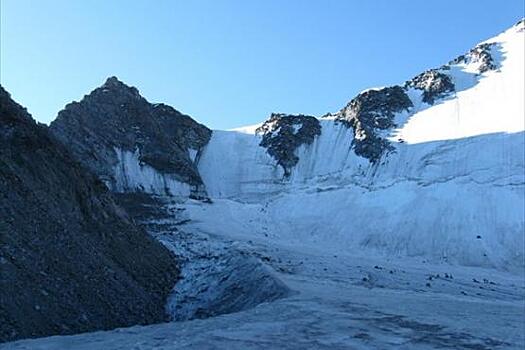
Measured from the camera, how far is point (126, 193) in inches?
1784

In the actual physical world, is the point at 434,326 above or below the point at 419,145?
below

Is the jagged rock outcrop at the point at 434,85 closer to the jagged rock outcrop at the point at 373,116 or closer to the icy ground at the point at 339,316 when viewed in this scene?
the jagged rock outcrop at the point at 373,116

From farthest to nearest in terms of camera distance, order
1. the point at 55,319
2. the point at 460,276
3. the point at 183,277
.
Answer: the point at 460,276 → the point at 183,277 → the point at 55,319

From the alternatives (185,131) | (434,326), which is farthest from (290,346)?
(185,131)

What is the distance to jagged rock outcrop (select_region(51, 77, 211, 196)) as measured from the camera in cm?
4950

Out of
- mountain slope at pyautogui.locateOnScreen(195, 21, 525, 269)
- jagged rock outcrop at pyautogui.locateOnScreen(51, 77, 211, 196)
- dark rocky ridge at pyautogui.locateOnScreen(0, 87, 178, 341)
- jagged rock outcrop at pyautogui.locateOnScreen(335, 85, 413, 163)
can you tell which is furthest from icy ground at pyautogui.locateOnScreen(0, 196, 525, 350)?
jagged rock outcrop at pyautogui.locateOnScreen(335, 85, 413, 163)

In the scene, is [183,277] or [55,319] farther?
[183,277]

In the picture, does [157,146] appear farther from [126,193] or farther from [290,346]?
[290,346]

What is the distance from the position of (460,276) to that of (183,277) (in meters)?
14.8

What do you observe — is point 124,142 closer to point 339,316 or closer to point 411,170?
point 411,170

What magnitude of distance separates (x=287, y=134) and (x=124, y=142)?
2096cm

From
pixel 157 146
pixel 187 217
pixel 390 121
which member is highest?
pixel 390 121

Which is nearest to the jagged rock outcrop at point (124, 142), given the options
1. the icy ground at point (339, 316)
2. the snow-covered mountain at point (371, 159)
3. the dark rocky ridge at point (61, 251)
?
the snow-covered mountain at point (371, 159)

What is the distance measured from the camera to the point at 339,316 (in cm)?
1199
